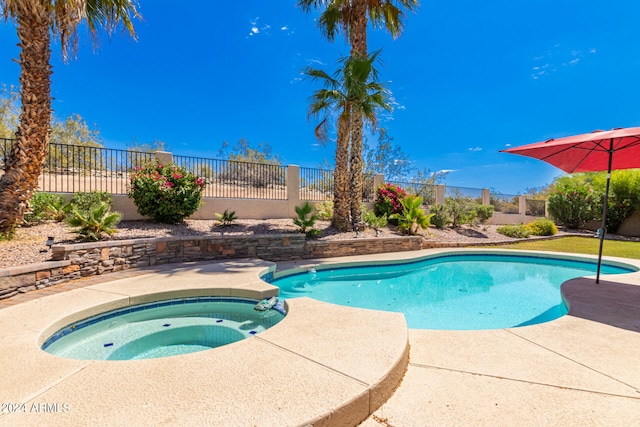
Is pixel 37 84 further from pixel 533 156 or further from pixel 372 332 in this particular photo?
pixel 533 156

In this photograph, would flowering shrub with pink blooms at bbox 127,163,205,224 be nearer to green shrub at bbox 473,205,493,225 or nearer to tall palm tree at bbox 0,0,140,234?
tall palm tree at bbox 0,0,140,234

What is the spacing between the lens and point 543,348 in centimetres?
297

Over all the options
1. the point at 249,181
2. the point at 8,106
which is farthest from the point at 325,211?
the point at 8,106

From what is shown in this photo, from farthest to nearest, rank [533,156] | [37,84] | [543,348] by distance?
[37,84], [533,156], [543,348]

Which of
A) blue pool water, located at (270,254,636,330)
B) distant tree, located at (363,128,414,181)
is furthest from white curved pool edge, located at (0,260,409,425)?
distant tree, located at (363,128,414,181)

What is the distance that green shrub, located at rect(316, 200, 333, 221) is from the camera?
38.9 ft

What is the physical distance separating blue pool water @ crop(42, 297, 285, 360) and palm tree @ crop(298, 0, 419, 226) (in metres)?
6.74

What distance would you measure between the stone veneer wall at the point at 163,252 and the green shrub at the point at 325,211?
8.27 ft

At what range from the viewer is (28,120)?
20.7 feet

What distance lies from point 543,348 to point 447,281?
476 centimetres

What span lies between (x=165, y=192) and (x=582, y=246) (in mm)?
16472

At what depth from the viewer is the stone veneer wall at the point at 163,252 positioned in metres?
4.84

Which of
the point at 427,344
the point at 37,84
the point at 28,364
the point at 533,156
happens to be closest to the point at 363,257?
the point at 533,156

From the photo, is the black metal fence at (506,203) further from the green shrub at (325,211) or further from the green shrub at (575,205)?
the green shrub at (325,211)
